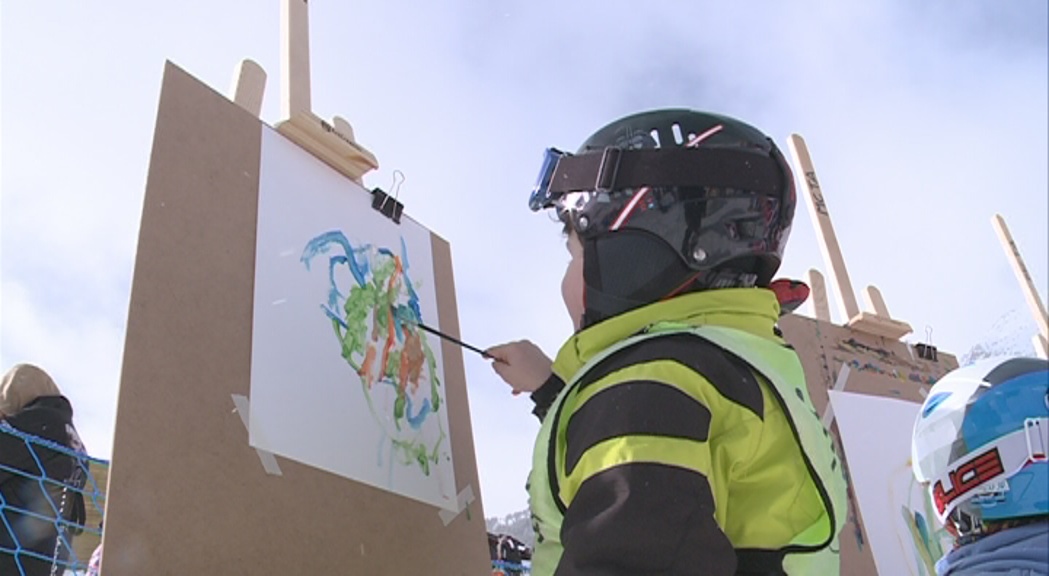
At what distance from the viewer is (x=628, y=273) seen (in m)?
1.16

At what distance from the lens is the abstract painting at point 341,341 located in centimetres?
140

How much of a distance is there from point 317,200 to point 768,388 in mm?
1016

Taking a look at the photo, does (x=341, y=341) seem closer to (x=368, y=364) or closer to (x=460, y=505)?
(x=368, y=364)

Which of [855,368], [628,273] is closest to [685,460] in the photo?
[628,273]

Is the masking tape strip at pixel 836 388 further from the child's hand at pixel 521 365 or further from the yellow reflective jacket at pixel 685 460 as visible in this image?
the yellow reflective jacket at pixel 685 460

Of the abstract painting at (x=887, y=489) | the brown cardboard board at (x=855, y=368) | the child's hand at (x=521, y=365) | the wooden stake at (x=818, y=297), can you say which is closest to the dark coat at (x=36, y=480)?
the child's hand at (x=521, y=365)

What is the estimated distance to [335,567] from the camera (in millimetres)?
1322

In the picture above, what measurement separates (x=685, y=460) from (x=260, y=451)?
0.71 m

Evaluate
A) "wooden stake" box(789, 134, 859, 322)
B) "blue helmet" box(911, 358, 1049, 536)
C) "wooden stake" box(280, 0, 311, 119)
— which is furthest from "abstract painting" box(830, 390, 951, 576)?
"wooden stake" box(280, 0, 311, 119)

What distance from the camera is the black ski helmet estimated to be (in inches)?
45.0

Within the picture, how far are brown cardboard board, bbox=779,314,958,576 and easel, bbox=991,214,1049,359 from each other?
1.14 m

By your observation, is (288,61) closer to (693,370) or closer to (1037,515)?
(693,370)

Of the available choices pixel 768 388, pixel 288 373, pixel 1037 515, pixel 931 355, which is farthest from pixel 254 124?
pixel 931 355

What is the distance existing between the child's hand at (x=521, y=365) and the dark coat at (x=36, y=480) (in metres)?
1.40
